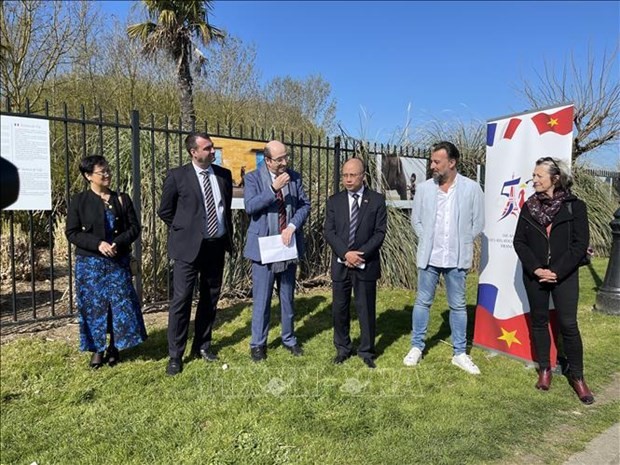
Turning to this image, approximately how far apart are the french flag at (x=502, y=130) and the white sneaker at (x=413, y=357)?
222cm

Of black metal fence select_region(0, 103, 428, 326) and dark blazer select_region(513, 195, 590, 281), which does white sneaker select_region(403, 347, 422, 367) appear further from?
black metal fence select_region(0, 103, 428, 326)

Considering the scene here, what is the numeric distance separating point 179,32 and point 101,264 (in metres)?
11.7

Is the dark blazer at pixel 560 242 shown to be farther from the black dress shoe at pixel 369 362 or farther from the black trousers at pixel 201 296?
the black trousers at pixel 201 296

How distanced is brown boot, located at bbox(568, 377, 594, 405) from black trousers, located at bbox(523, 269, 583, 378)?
5 cm

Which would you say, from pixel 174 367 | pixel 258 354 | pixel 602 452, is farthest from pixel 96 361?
pixel 602 452

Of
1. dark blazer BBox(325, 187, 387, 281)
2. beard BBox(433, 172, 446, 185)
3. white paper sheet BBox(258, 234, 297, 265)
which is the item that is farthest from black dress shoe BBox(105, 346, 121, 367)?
beard BBox(433, 172, 446, 185)

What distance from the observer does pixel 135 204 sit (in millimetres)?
5668

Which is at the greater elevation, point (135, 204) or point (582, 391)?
point (135, 204)

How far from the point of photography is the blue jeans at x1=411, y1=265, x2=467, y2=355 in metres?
4.35

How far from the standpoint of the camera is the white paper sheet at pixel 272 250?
4.34m

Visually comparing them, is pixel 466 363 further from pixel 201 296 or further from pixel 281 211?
pixel 201 296

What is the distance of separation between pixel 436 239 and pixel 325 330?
6.10ft

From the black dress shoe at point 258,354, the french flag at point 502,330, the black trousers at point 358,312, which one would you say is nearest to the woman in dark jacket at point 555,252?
the french flag at point 502,330

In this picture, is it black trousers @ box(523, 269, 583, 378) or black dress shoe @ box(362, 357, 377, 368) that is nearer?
black trousers @ box(523, 269, 583, 378)
